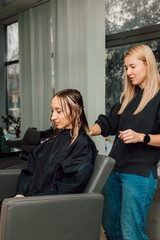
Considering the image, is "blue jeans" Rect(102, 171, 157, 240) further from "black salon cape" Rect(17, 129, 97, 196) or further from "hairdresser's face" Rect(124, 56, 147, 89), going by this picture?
"hairdresser's face" Rect(124, 56, 147, 89)

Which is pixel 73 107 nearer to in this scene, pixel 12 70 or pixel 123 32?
pixel 123 32

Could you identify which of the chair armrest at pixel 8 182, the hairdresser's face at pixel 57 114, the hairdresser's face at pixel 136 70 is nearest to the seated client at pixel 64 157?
the hairdresser's face at pixel 57 114

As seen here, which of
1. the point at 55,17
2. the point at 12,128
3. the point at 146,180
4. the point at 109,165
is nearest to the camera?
the point at 146,180

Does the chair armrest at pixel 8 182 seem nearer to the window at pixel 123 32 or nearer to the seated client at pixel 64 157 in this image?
the seated client at pixel 64 157

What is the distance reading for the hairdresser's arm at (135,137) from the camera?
1.34 metres

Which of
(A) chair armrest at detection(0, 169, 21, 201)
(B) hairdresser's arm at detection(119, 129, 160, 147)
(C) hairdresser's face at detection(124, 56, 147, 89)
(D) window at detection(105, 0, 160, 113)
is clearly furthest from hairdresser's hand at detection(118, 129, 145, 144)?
(D) window at detection(105, 0, 160, 113)

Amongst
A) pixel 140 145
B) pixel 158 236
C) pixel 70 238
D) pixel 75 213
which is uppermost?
pixel 140 145

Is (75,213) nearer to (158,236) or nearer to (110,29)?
(158,236)

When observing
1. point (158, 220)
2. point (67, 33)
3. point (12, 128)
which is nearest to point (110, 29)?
point (67, 33)

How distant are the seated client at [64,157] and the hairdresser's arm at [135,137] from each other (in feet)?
1.11

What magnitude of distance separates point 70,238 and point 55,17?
13.4 feet

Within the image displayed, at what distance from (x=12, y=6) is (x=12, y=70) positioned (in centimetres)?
170

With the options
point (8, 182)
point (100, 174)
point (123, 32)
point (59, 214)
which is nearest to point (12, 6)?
point (123, 32)

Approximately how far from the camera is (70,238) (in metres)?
1.52
